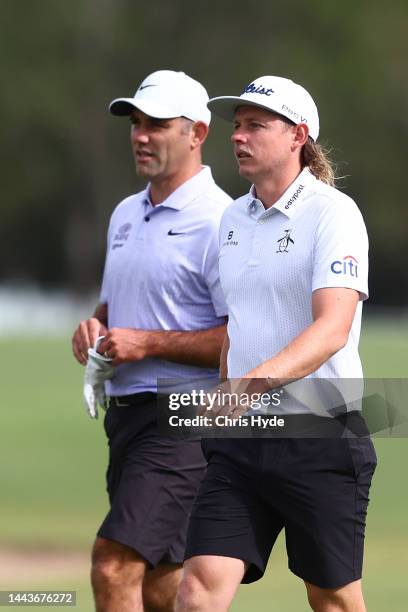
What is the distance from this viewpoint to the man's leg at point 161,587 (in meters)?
7.02

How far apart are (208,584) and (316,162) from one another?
5.56ft

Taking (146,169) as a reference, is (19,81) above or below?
above

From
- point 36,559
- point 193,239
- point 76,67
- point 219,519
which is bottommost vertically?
point 36,559

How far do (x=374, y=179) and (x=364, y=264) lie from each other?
186 ft

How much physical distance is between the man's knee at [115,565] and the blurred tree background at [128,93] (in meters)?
51.1

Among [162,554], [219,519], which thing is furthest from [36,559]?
[219,519]

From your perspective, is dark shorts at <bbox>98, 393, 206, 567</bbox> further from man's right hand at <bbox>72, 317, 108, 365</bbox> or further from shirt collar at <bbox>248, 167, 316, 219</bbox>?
shirt collar at <bbox>248, 167, 316, 219</bbox>

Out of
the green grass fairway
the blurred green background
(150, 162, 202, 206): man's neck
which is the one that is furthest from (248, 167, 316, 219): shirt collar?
the blurred green background

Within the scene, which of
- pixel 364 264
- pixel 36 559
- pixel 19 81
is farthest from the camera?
pixel 19 81

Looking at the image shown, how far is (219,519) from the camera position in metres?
5.70

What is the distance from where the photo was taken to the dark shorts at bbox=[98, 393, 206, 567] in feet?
21.9

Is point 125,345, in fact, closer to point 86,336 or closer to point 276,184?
point 86,336

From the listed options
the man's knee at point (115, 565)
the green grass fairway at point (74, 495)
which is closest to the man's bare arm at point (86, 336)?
the man's knee at point (115, 565)

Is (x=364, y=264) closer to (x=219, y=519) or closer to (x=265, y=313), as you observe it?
(x=265, y=313)
